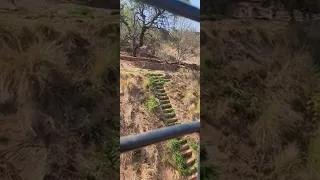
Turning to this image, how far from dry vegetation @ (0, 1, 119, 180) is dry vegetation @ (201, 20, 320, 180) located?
29cm

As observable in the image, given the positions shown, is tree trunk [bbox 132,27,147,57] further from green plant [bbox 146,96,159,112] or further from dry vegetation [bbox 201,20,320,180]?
green plant [bbox 146,96,159,112]

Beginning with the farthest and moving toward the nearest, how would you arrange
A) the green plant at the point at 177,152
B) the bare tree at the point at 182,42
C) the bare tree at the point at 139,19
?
the green plant at the point at 177,152 < the bare tree at the point at 182,42 < the bare tree at the point at 139,19

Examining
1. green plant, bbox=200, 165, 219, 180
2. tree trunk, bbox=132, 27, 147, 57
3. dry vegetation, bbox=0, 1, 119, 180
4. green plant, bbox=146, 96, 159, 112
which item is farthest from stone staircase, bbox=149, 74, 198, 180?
dry vegetation, bbox=0, 1, 119, 180

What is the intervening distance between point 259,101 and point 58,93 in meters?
0.58

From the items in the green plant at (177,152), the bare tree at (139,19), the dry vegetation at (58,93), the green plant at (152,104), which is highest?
the bare tree at (139,19)

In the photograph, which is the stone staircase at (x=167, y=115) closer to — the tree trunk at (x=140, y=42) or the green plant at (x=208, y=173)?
the tree trunk at (x=140, y=42)

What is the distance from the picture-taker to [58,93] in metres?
0.74

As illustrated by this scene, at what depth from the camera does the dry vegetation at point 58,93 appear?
70cm

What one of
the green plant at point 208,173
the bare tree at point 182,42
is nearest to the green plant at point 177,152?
the bare tree at point 182,42

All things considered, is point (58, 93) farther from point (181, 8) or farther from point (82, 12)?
point (181, 8)

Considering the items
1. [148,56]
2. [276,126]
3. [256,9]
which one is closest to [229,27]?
[256,9]

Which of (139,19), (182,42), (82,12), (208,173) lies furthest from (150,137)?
(182,42)

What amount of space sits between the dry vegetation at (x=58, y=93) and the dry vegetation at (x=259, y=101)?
0.96 feet

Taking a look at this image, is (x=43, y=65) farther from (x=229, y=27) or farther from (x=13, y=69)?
(x=229, y=27)
